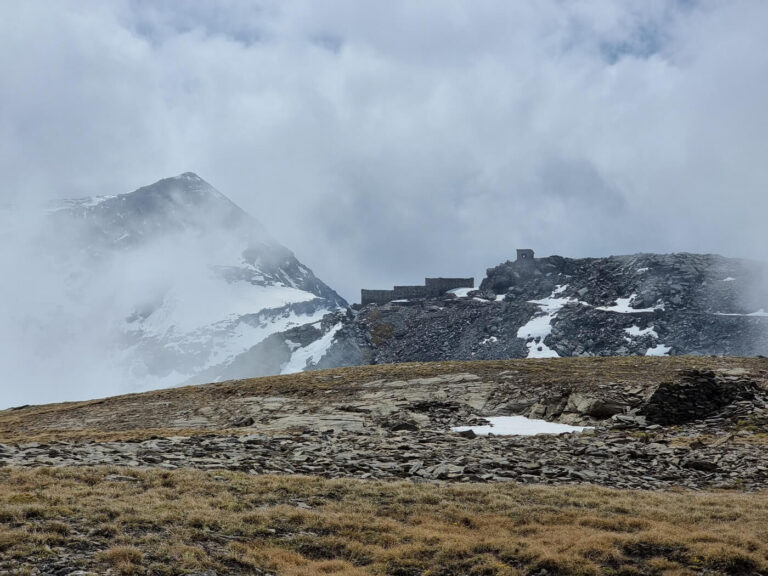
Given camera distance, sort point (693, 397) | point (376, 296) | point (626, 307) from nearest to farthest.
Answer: point (693, 397) → point (626, 307) → point (376, 296)

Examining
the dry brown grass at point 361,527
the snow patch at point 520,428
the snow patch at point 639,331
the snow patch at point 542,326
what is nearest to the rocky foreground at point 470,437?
the snow patch at point 520,428

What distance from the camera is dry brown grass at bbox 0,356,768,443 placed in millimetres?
46688

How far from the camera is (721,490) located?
22500 millimetres

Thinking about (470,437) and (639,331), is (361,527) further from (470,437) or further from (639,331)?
(639,331)

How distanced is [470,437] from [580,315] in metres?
138

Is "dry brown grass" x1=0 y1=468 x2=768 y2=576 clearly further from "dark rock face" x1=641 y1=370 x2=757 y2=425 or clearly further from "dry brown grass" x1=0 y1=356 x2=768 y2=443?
"dry brown grass" x1=0 y1=356 x2=768 y2=443

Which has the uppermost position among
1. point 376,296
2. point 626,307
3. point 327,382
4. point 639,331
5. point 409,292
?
point 376,296

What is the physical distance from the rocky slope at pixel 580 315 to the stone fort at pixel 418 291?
14.6 feet

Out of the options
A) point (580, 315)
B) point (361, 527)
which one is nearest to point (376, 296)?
point (580, 315)

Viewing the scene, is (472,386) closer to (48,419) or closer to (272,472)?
(272,472)

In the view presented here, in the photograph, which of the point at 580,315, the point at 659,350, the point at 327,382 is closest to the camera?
the point at 327,382

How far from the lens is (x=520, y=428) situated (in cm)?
3572

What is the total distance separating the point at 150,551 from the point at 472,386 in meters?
35.6

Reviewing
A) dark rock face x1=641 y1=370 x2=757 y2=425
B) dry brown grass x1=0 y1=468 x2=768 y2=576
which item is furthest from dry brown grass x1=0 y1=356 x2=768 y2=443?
dry brown grass x1=0 y1=468 x2=768 y2=576
